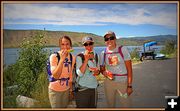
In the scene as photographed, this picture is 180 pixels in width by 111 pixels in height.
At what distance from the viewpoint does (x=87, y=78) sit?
4.04 m

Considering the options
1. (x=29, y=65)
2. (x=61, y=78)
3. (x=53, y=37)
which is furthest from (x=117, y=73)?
(x=29, y=65)

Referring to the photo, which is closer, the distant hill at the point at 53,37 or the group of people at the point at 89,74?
the group of people at the point at 89,74

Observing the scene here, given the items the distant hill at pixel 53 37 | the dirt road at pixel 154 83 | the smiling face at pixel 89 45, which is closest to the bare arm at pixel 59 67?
the distant hill at pixel 53 37

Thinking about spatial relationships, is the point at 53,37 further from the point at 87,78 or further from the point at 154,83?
the point at 154,83

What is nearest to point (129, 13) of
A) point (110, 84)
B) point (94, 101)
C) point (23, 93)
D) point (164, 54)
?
point (164, 54)

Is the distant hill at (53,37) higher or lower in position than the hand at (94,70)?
higher

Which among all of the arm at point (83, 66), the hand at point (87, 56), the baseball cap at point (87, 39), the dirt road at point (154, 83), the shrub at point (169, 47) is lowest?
the dirt road at point (154, 83)

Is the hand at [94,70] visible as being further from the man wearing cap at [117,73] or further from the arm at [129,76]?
the arm at [129,76]

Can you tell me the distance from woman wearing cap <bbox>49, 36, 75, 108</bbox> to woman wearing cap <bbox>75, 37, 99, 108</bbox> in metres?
Answer: 0.12

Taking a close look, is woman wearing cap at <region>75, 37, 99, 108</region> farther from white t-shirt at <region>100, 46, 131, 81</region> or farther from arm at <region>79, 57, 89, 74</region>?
white t-shirt at <region>100, 46, 131, 81</region>

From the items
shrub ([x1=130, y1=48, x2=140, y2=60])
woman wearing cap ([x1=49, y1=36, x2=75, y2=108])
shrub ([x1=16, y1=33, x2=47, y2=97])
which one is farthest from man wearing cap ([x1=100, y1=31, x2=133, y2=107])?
shrub ([x1=16, y1=33, x2=47, y2=97])

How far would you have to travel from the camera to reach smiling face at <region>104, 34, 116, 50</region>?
4133 mm

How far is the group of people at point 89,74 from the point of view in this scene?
13.2 feet

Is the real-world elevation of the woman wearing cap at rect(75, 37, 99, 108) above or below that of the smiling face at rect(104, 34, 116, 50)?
below
